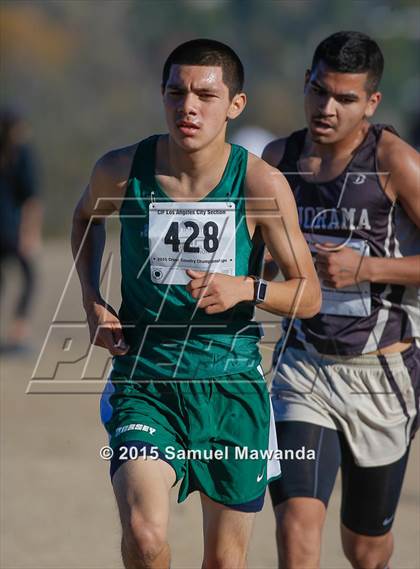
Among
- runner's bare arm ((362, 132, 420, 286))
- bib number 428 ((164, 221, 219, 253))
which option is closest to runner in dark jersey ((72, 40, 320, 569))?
bib number 428 ((164, 221, 219, 253))

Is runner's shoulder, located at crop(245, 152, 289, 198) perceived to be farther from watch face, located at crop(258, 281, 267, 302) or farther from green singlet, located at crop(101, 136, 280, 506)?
watch face, located at crop(258, 281, 267, 302)

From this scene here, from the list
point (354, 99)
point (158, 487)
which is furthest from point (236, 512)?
point (354, 99)

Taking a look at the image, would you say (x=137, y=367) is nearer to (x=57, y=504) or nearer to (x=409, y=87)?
(x=57, y=504)

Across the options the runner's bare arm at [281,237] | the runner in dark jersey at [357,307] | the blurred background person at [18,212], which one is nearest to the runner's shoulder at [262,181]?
the runner's bare arm at [281,237]

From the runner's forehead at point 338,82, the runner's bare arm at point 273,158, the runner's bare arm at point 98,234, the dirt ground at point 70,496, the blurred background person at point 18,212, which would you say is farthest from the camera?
the blurred background person at point 18,212

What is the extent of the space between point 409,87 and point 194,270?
24.1 metres

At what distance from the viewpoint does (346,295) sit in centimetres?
437

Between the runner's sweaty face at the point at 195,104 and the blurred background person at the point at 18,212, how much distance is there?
6833 mm

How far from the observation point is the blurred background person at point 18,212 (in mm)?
10445

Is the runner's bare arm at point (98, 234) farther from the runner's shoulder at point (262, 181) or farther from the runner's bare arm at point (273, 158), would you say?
the runner's bare arm at point (273, 158)

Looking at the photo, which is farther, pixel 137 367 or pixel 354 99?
pixel 354 99

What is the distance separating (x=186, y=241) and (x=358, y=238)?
895 mm

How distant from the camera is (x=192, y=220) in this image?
3742 millimetres

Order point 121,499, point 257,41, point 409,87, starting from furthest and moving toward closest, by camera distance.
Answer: point 257,41, point 409,87, point 121,499
